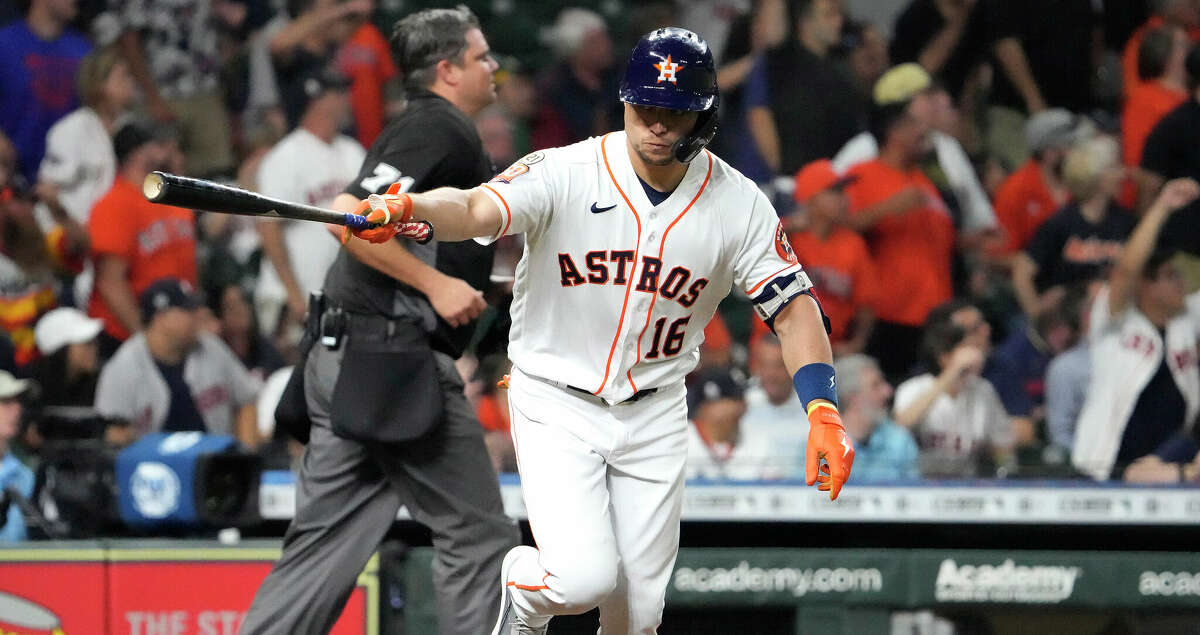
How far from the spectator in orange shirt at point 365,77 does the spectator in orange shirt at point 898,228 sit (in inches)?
89.9

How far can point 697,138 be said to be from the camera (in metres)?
3.31

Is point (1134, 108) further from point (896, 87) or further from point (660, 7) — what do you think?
point (660, 7)

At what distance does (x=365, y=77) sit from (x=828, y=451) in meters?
4.68

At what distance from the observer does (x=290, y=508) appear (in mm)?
4465

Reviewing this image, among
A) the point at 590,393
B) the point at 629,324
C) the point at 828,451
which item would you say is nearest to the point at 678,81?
the point at 629,324

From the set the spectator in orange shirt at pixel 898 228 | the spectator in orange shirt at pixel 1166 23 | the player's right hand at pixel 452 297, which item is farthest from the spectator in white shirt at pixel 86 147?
the spectator in orange shirt at pixel 1166 23

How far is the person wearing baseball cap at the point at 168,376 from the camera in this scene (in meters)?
5.91

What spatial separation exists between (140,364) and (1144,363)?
3.78 m

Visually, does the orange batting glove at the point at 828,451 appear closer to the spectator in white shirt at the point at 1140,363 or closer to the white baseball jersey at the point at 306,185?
the spectator in white shirt at the point at 1140,363

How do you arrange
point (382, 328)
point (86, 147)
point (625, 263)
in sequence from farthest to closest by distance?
point (86, 147) < point (382, 328) < point (625, 263)

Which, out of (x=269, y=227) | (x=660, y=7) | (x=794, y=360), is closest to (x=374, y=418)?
(x=794, y=360)

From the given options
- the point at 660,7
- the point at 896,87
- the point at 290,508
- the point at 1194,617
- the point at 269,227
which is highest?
the point at 660,7

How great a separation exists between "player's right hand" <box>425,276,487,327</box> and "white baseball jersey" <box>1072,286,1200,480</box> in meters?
3.13

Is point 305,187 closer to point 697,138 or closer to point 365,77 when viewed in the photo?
point 365,77
